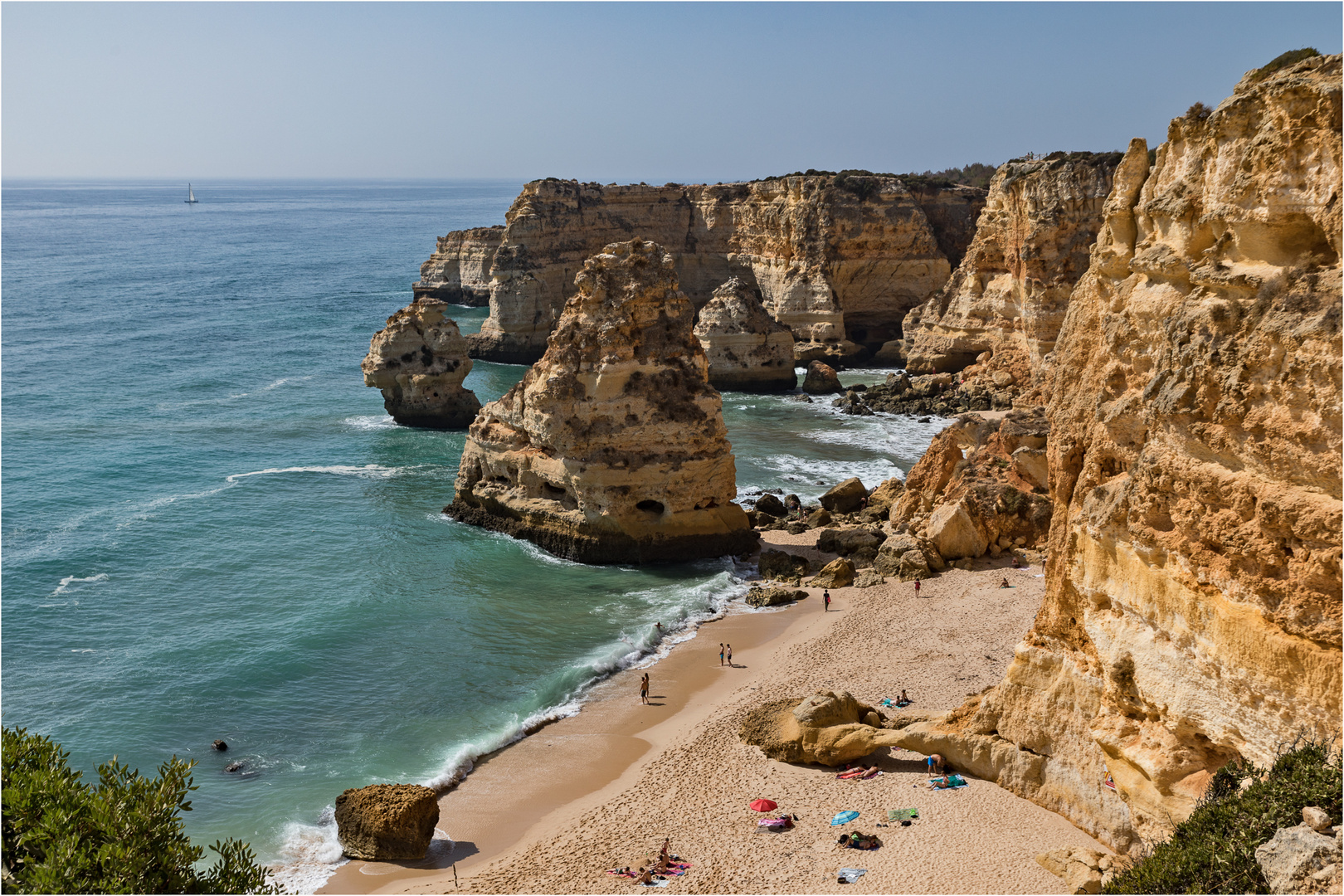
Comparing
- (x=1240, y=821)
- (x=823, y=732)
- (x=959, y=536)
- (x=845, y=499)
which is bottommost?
(x=823, y=732)

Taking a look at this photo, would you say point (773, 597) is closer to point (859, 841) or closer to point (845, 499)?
point (845, 499)

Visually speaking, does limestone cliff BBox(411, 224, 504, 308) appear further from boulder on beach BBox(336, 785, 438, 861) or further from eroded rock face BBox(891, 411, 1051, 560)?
boulder on beach BBox(336, 785, 438, 861)

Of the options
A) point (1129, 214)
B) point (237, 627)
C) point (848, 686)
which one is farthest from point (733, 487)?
point (1129, 214)

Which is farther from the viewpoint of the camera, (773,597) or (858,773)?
(773,597)

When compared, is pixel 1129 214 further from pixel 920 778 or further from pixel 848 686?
pixel 848 686

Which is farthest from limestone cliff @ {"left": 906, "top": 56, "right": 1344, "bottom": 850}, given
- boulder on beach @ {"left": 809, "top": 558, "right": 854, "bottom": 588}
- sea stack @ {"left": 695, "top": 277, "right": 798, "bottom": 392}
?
sea stack @ {"left": 695, "top": 277, "right": 798, "bottom": 392}

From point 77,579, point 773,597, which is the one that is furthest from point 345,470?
point 773,597

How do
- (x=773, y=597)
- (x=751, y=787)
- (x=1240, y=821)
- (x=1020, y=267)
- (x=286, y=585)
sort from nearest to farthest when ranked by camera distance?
(x=1240, y=821) < (x=751, y=787) < (x=773, y=597) < (x=286, y=585) < (x=1020, y=267)

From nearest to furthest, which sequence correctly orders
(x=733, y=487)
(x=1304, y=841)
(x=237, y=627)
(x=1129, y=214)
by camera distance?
(x=1304, y=841) < (x=1129, y=214) < (x=237, y=627) < (x=733, y=487)
